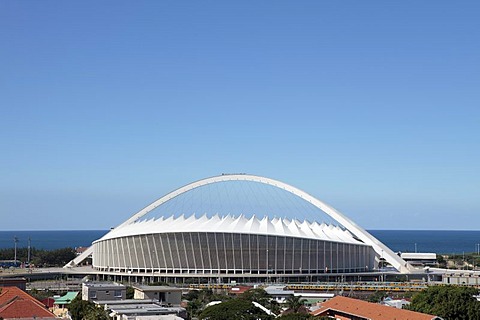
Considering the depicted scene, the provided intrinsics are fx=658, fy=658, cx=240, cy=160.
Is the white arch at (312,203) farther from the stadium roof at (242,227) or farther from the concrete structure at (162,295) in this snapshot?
the concrete structure at (162,295)

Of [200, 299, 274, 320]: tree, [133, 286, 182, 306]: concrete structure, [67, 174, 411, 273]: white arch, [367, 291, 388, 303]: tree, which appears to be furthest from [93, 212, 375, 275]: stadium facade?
[200, 299, 274, 320]: tree

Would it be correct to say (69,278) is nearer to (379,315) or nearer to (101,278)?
(101,278)

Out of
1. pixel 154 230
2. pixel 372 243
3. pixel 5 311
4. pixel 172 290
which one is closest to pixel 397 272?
pixel 372 243

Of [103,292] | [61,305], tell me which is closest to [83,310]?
[103,292]

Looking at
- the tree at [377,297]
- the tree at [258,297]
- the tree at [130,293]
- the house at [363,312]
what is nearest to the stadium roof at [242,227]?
the tree at [377,297]

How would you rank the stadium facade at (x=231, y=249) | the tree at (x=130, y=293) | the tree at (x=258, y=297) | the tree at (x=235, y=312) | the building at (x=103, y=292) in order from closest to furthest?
the tree at (x=235, y=312), the building at (x=103, y=292), the tree at (x=258, y=297), the tree at (x=130, y=293), the stadium facade at (x=231, y=249)

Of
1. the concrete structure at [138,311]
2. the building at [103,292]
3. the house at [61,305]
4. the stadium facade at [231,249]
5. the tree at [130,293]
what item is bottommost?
the house at [61,305]

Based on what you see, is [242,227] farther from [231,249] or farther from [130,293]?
[130,293]

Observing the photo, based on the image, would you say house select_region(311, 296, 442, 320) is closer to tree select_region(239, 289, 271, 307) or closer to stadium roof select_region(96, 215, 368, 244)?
tree select_region(239, 289, 271, 307)
